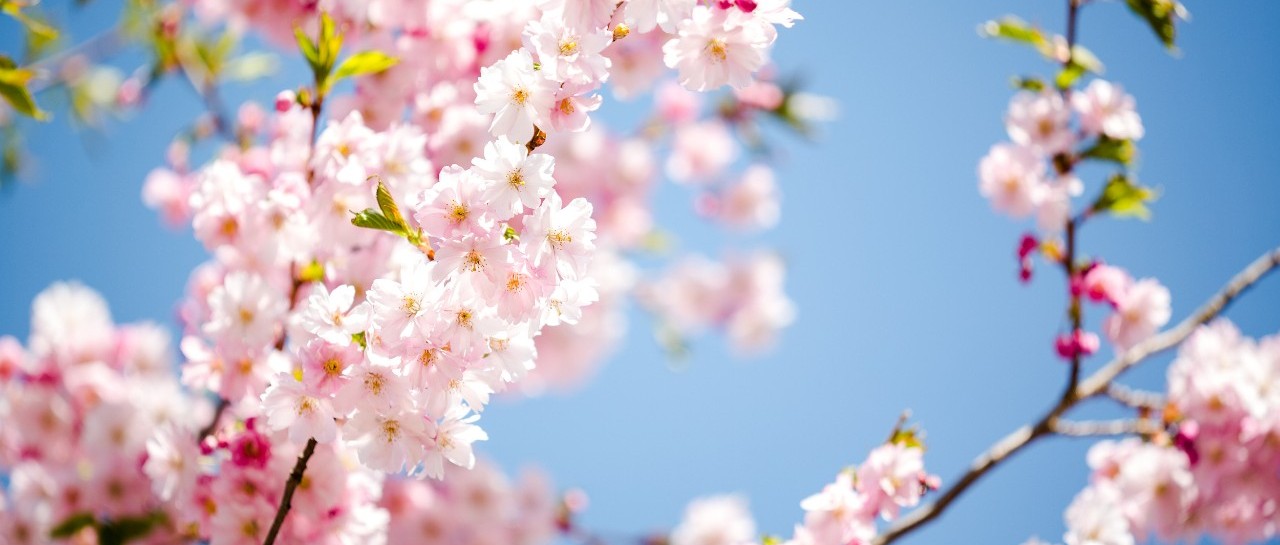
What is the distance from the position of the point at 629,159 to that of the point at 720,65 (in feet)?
13.0

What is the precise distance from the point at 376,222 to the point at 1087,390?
88.6 inches

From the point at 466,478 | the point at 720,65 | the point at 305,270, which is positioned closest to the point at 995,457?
the point at 720,65

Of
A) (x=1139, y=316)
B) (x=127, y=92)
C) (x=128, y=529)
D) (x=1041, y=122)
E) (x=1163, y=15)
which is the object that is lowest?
(x=128, y=529)

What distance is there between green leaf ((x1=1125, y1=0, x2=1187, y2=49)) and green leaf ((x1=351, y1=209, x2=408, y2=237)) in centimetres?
200

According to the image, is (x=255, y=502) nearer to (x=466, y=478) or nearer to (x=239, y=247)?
(x=239, y=247)

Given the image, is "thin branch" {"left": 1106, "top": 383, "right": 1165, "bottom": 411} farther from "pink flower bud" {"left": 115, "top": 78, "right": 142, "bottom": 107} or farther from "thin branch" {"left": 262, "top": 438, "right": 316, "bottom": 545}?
"pink flower bud" {"left": 115, "top": 78, "right": 142, "bottom": 107}

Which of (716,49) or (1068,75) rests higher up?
(1068,75)

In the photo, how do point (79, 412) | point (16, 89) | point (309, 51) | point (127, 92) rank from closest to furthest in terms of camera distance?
point (16, 89), point (309, 51), point (79, 412), point (127, 92)

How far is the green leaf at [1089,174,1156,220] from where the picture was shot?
252cm

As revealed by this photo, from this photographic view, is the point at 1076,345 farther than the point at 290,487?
Yes

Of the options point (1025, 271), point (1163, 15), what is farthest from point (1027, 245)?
point (1163, 15)

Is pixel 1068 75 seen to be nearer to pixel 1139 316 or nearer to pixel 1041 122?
pixel 1041 122

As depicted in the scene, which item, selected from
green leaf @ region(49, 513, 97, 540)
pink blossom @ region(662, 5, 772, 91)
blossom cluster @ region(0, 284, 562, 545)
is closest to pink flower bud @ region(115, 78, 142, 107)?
blossom cluster @ region(0, 284, 562, 545)

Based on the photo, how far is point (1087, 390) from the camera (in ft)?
8.20
